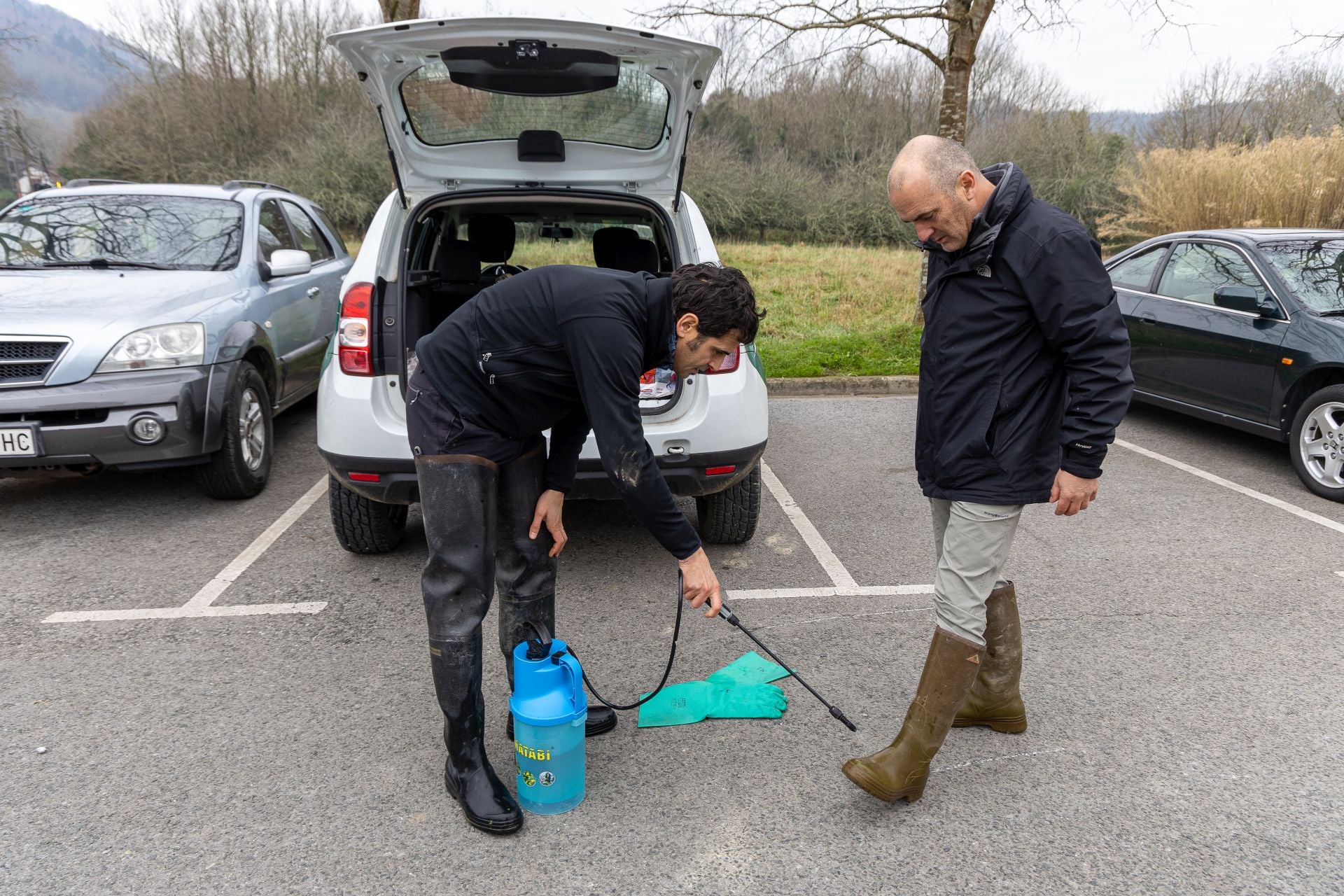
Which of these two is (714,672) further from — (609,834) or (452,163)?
(452,163)

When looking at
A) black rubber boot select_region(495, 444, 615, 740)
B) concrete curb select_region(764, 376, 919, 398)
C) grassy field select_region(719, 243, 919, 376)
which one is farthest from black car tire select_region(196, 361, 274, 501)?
concrete curb select_region(764, 376, 919, 398)

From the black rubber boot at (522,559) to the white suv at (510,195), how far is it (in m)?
0.80

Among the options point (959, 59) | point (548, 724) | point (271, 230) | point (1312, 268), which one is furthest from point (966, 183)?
point (959, 59)

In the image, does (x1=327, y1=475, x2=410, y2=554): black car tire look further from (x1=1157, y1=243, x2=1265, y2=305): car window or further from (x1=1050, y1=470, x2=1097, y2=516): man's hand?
(x1=1157, y1=243, x2=1265, y2=305): car window

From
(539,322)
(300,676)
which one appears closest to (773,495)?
(300,676)

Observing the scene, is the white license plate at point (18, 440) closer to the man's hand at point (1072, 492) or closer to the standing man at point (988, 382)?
the standing man at point (988, 382)

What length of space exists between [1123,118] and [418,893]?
30.2 m

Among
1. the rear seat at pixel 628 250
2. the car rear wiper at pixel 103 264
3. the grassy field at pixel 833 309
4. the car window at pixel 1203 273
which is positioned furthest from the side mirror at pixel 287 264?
the car window at pixel 1203 273

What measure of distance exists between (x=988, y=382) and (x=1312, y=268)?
479cm

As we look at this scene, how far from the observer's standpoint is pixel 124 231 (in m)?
5.24

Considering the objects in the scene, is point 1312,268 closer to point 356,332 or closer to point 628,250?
point 628,250

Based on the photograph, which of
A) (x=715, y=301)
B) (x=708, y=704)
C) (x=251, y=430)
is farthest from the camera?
(x=251, y=430)

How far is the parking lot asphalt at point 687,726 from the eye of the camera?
2201 millimetres

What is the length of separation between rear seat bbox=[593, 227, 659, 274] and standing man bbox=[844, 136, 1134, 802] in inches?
88.1
